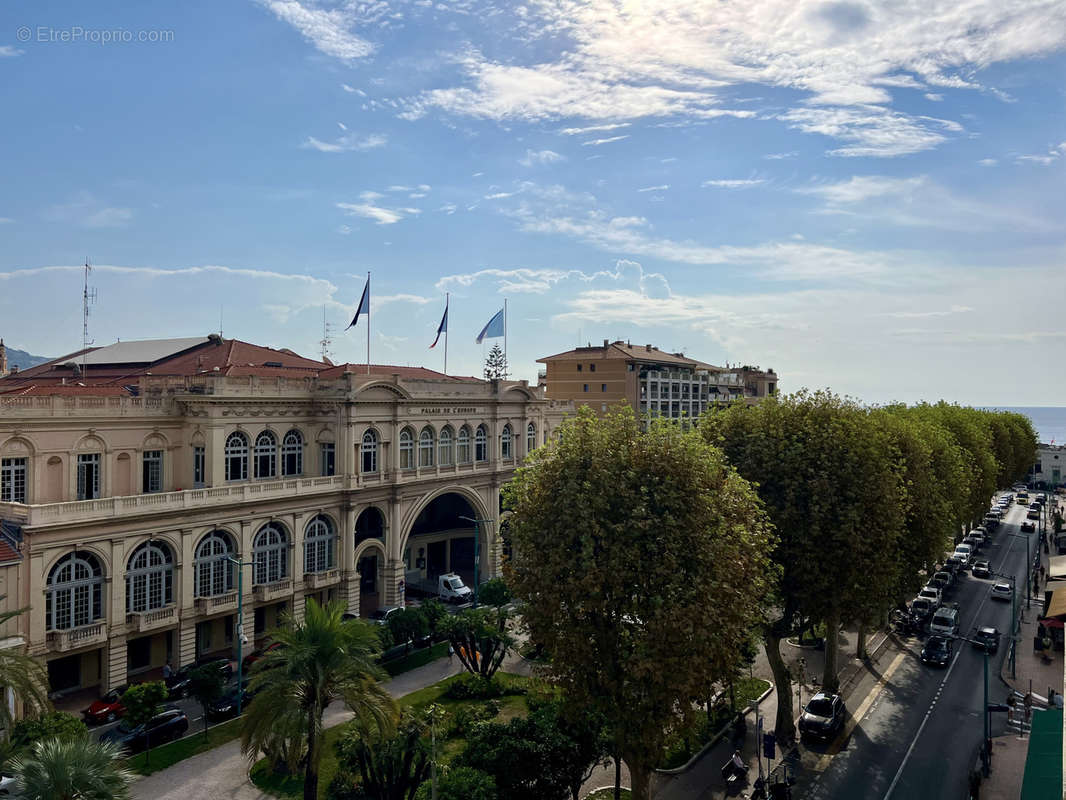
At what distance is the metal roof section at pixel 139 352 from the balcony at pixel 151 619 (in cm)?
2146

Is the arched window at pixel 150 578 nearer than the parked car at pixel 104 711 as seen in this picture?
No

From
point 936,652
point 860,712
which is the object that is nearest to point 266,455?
point 860,712

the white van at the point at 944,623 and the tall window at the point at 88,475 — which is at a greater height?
the tall window at the point at 88,475

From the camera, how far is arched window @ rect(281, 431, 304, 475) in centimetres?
5262

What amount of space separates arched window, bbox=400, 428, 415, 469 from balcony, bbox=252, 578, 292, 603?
43.2 ft

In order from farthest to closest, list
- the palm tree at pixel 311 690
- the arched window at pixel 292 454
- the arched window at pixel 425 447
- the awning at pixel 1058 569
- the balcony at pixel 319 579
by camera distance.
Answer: the arched window at pixel 425 447 < the arched window at pixel 292 454 < the balcony at pixel 319 579 < the awning at pixel 1058 569 < the palm tree at pixel 311 690

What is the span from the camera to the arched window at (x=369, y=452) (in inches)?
2169

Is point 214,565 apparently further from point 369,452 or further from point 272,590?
point 369,452

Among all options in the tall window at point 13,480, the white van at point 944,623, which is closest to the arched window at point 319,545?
the tall window at point 13,480

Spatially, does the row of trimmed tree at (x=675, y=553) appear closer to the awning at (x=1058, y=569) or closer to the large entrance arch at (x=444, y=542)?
the awning at (x=1058, y=569)

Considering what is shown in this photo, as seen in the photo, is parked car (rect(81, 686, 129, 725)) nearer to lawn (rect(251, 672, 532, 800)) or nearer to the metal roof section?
lawn (rect(251, 672, 532, 800))

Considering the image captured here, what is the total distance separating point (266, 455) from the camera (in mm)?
51281

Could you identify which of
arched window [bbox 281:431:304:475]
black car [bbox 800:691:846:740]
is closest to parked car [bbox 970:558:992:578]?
black car [bbox 800:691:846:740]

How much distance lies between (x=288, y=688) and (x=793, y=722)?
→ 24.0m
